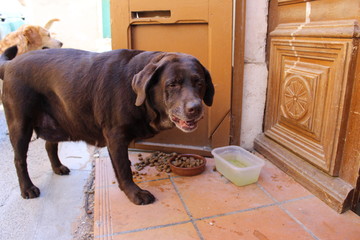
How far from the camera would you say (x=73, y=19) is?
22.0 ft

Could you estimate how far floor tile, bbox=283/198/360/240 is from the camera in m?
2.00

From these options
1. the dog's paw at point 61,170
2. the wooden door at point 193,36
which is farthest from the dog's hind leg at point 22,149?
the wooden door at point 193,36

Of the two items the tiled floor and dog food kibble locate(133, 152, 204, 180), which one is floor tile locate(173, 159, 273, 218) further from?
dog food kibble locate(133, 152, 204, 180)

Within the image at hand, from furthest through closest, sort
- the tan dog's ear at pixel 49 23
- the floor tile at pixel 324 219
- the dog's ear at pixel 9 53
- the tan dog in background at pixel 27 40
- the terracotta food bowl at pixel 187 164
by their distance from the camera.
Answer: the tan dog's ear at pixel 49 23
the tan dog in background at pixel 27 40
the dog's ear at pixel 9 53
the terracotta food bowl at pixel 187 164
the floor tile at pixel 324 219

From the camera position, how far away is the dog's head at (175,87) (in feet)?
6.96

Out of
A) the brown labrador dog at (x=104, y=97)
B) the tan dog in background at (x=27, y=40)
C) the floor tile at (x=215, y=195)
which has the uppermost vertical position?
the tan dog in background at (x=27, y=40)

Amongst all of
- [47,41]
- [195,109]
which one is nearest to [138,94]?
[195,109]

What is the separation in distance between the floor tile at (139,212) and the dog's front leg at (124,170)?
0.06m

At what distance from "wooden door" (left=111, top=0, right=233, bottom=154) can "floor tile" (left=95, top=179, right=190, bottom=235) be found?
80 cm

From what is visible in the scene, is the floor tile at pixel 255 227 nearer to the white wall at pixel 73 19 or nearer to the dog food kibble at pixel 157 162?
the dog food kibble at pixel 157 162

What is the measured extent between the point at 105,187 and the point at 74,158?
97cm

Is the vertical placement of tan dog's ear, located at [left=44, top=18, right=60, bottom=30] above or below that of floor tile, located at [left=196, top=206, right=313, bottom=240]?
above

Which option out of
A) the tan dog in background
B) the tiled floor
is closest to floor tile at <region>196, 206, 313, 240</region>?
the tiled floor

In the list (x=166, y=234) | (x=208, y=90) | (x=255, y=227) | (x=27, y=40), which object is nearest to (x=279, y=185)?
(x=255, y=227)
